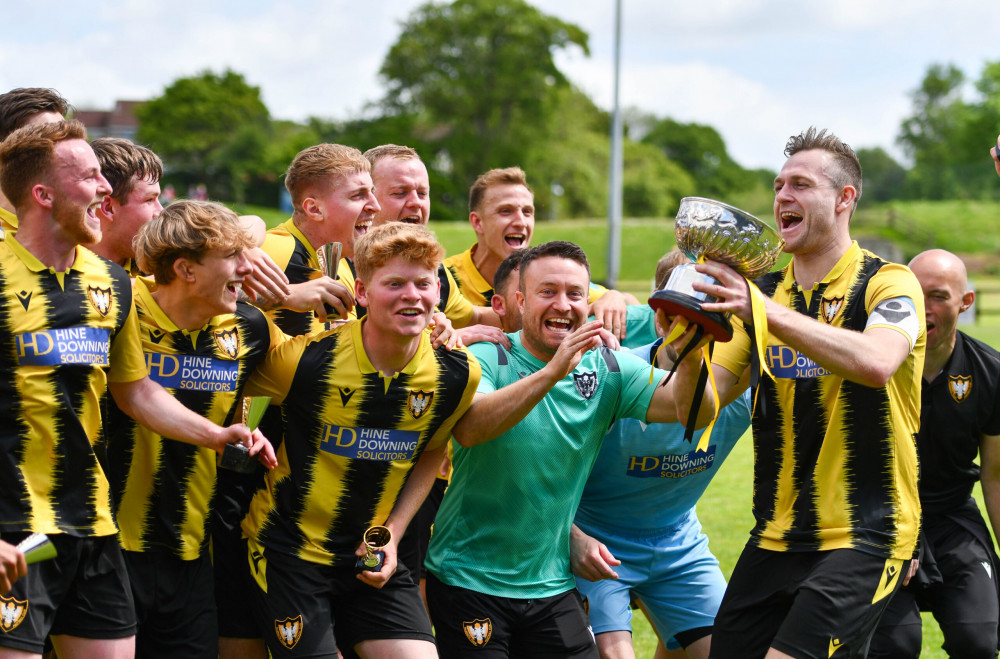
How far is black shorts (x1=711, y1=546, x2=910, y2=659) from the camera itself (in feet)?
12.1

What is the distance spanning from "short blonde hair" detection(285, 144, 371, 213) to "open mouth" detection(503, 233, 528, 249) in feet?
4.44

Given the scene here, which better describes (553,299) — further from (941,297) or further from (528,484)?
(941,297)

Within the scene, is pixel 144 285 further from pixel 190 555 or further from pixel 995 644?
pixel 995 644

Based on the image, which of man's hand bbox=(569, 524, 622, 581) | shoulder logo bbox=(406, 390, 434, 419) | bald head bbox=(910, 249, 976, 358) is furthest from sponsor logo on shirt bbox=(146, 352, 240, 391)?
bald head bbox=(910, 249, 976, 358)

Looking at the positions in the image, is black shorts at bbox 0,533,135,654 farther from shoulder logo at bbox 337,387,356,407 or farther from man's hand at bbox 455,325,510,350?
man's hand at bbox 455,325,510,350

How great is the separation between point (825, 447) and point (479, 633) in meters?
1.59

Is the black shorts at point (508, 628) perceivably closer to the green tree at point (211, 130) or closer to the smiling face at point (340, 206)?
the smiling face at point (340, 206)

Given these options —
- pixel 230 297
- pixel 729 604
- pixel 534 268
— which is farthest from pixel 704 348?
pixel 230 297

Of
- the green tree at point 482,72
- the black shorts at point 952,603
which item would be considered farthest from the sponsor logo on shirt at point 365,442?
the green tree at point 482,72

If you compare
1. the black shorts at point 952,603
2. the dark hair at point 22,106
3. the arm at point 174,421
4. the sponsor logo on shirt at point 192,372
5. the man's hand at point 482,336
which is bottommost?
the black shorts at point 952,603

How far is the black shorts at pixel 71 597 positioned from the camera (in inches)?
127

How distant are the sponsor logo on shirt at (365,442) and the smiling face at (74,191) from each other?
3.78ft

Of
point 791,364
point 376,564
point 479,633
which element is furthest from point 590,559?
point 791,364

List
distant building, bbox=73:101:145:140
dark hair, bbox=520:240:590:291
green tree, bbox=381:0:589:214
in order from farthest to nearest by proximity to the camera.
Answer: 1. distant building, bbox=73:101:145:140
2. green tree, bbox=381:0:589:214
3. dark hair, bbox=520:240:590:291
